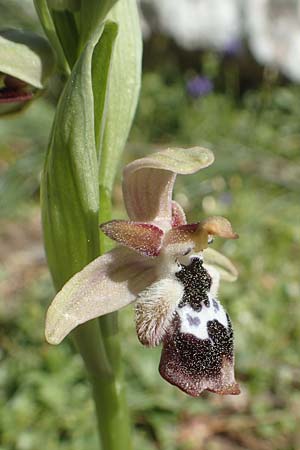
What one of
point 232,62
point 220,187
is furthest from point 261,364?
point 232,62

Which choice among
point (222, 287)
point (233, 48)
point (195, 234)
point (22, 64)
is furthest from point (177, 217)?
point (233, 48)

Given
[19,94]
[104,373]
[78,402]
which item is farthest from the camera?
[78,402]

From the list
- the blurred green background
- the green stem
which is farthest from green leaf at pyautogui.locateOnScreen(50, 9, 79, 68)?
the blurred green background

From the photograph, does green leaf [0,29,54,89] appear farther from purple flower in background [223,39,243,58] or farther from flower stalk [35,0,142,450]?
purple flower in background [223,39,243,58]

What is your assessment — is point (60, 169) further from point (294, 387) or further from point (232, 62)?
point (232, 62)

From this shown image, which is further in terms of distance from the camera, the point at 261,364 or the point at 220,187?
the point at 220,187

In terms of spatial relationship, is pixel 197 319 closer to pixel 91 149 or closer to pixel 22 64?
pixel 91 149

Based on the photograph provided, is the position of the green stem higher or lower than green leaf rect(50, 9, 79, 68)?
lower
